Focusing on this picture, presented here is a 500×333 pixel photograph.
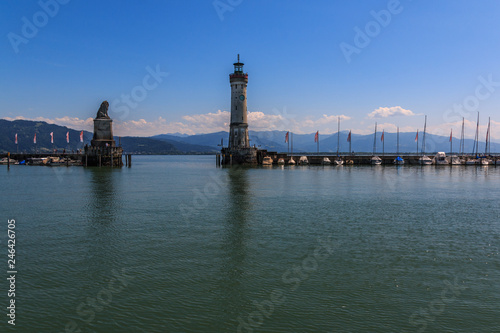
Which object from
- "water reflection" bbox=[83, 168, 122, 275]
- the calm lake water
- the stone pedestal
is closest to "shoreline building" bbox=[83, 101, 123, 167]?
the stone pedestal

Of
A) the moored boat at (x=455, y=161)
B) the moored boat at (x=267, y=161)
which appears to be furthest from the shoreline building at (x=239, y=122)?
the moored boat at (x=455, y=161)

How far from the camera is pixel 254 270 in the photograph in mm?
17453

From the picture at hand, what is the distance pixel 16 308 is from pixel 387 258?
55.2ft

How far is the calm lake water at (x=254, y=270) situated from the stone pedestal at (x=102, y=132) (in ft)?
233

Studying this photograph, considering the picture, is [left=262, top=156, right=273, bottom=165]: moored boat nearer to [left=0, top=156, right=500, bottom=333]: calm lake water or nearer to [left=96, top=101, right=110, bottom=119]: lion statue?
[left=96, top=101, right=110, bottom=119]: lion statue

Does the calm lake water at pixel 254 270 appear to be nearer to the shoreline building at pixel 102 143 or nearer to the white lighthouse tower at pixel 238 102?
the shoreline building at pixel 102 143

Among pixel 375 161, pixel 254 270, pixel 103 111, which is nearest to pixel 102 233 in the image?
pixel 254 270

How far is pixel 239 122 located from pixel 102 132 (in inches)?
1514

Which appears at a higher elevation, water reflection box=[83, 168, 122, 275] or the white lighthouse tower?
the white lighthouse tower

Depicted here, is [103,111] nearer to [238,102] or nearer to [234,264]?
[238,102]

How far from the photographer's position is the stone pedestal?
99637 mm

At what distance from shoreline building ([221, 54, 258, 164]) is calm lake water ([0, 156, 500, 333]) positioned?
74.2 metres

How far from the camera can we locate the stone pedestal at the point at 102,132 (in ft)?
327

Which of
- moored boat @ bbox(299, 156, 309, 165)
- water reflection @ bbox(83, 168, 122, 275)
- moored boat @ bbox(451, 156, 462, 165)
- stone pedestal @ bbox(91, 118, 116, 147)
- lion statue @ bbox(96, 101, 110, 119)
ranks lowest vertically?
water reflection @ bbox(83, 168, 122, 275)
